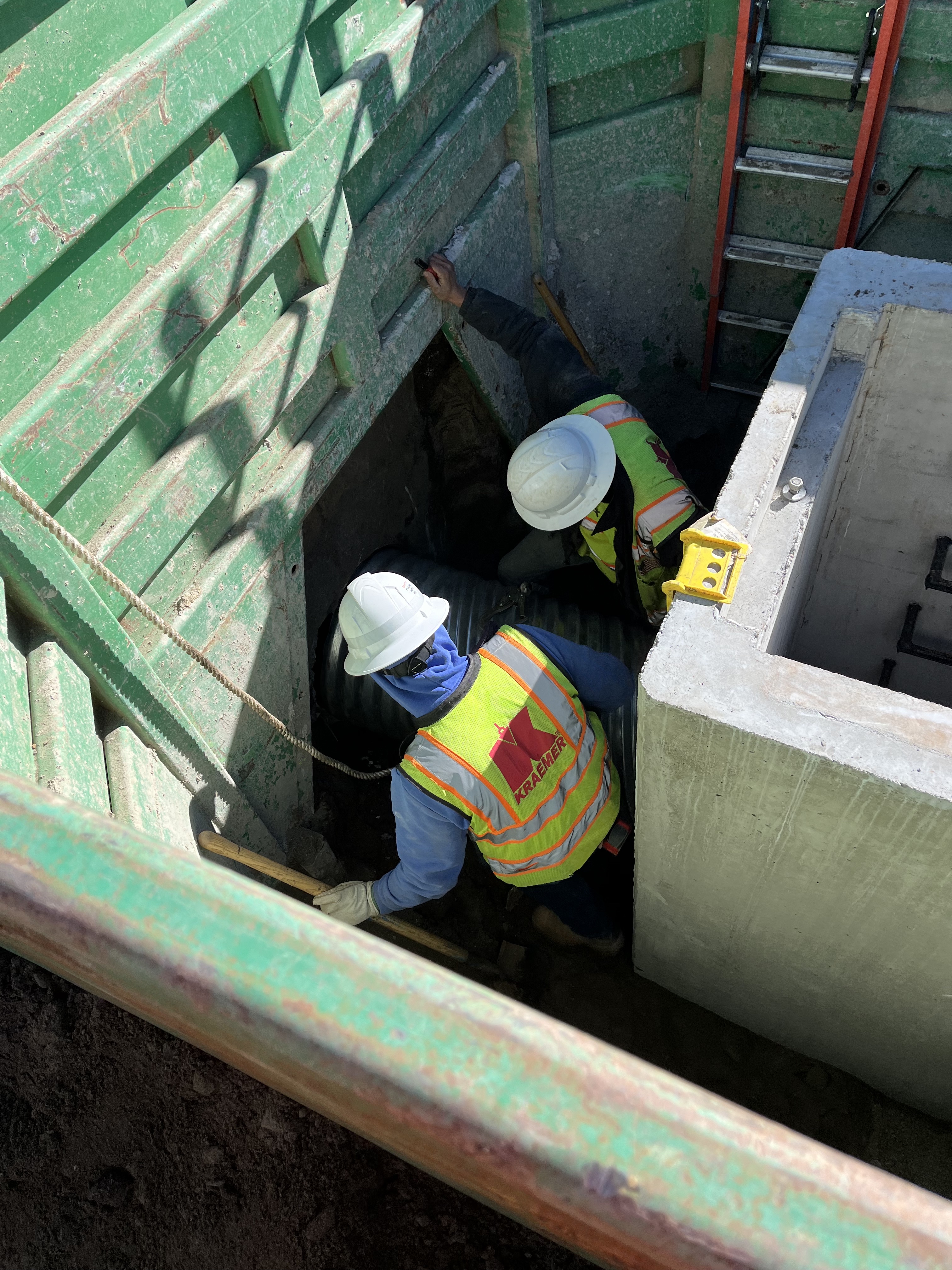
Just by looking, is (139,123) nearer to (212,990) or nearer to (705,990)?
(212,990)

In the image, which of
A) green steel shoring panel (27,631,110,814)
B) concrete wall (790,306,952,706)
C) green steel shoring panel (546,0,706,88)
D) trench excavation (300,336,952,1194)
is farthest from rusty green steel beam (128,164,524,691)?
concrete wall (790,306,952,706)

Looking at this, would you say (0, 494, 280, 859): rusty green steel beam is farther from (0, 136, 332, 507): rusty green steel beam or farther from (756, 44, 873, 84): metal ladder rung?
(756, 44, 873, 84): metal ladder rung

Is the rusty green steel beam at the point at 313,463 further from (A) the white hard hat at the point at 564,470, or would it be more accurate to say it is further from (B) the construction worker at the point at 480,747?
(A) the white hard hat at the point at 564,470

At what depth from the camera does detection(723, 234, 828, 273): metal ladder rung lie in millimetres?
5102

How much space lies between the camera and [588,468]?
4.02 m

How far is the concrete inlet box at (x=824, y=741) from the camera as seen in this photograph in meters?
2.29

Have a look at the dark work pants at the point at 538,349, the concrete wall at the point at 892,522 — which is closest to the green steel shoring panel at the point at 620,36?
the dark work pants at the point at 538,349

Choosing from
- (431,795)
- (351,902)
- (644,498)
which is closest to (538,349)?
(644,498)

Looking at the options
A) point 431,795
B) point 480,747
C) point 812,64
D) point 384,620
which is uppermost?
point 812,64

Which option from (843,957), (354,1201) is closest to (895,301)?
(843,957)

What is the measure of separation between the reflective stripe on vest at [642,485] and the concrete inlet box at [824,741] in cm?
64

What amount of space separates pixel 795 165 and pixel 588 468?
2.33m

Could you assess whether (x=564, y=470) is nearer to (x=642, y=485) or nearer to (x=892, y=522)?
(x=642, y=485)

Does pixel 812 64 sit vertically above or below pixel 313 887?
above
